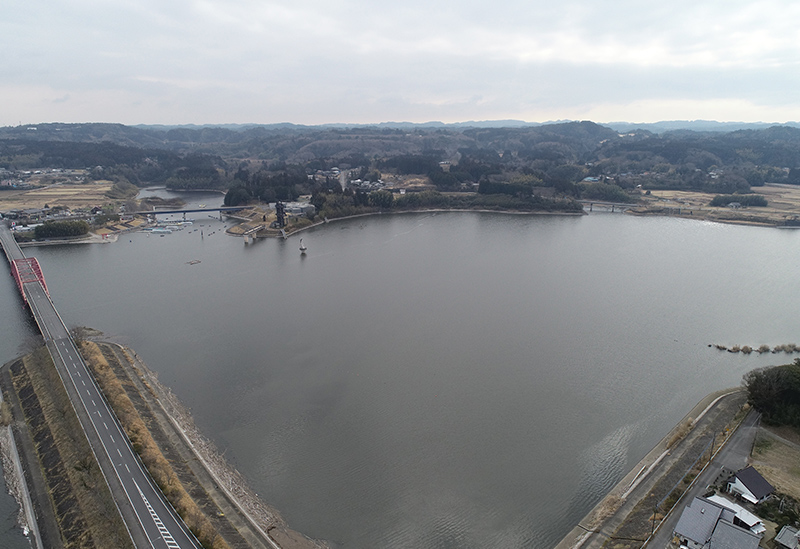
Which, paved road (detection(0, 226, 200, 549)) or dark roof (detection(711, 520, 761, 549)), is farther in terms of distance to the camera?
paved road (detection(0, 226, 200, 549))

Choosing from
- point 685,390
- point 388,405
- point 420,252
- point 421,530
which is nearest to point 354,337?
point 388,405

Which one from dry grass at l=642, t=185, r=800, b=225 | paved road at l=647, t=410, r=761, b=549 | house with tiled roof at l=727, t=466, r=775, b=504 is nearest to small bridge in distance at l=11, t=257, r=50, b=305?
paved road at l=647, t=410, r=761, b=549

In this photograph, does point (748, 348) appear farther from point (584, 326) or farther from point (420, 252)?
point (420, 252)

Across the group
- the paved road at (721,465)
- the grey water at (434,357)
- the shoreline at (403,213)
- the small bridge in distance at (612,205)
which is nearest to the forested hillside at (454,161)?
the small bridge in distance at (612,205)

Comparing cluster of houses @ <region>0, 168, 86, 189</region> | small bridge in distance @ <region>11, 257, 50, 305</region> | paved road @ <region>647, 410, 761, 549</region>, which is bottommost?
paved road @ <region>647, 410, 761, 549</region>

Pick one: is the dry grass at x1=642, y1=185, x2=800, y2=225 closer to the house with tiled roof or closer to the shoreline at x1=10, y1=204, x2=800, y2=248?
the shoreline at x1=10, y1=204, x2=800, y2=248

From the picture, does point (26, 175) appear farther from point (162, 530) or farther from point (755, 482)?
point (755, 482)

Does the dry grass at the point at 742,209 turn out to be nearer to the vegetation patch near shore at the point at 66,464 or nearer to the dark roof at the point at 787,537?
the dark roof at the point at 787,537

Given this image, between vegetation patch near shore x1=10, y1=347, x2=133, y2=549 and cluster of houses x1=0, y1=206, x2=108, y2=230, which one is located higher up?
cluster of houses x1=0, y1=206, x2=108, y2=230
